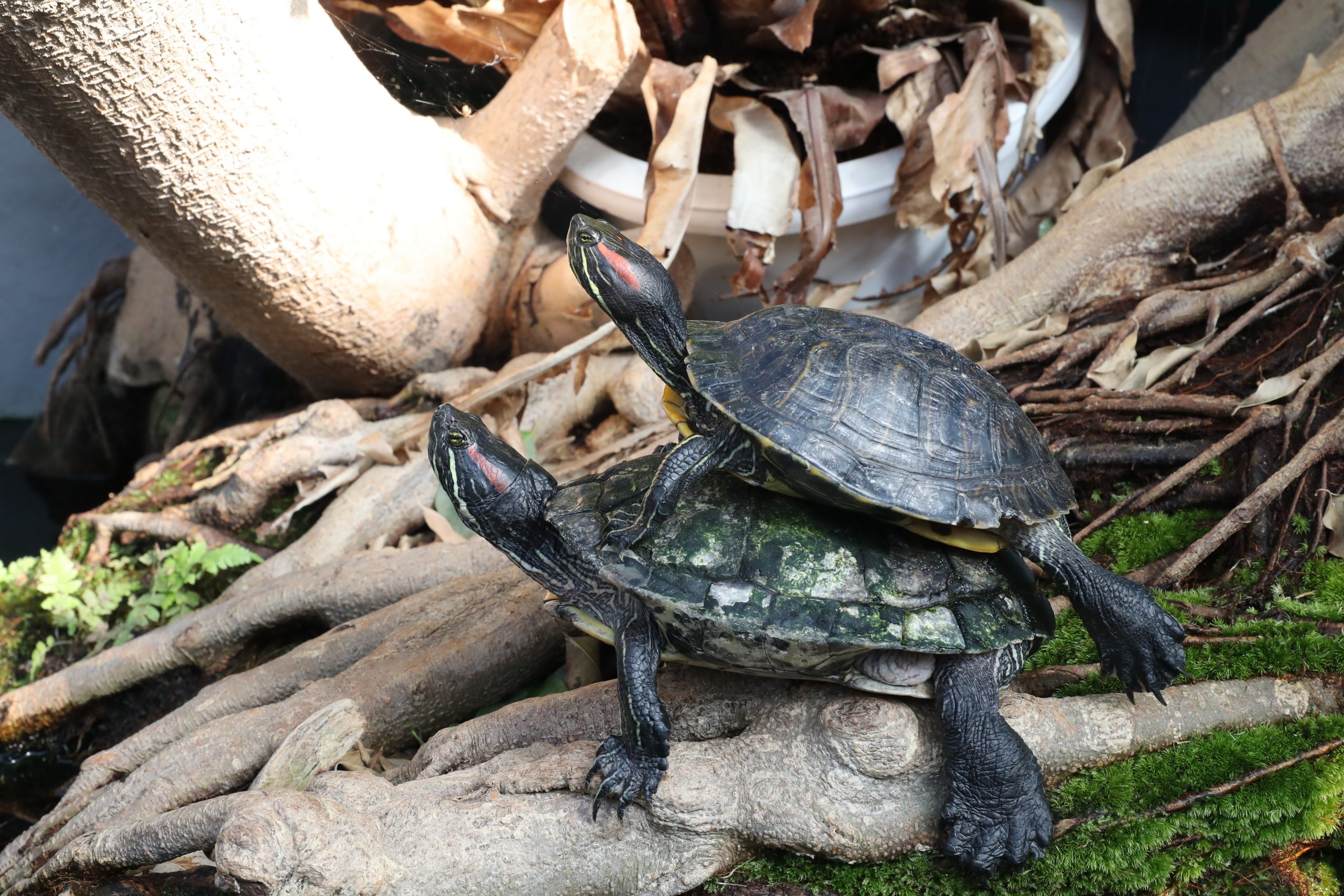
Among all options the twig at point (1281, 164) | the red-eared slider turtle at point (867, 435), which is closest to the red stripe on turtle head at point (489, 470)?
the red-eared slider turtle at point (867, 435)

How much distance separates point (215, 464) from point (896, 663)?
3223 mm

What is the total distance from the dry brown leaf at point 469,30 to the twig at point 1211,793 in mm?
3202

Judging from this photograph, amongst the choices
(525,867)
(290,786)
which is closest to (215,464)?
(290,786)

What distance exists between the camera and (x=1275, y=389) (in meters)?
2.36

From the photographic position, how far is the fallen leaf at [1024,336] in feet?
9.93

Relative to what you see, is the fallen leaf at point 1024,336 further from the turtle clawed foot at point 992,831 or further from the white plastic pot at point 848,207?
the turtle clawed foot at point 992,831

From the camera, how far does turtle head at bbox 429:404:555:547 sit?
6.53 feet

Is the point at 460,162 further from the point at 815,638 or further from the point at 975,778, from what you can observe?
the point at 975,778

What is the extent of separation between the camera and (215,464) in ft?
12.3

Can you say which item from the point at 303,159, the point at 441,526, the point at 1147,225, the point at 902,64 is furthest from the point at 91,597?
the point at 1147,225

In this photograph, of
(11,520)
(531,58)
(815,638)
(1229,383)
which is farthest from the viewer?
(11,520)

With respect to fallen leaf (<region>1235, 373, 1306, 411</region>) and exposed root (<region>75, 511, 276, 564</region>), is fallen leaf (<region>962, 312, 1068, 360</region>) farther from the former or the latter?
exposed root (<region>75, 511, 276, 564</region>)

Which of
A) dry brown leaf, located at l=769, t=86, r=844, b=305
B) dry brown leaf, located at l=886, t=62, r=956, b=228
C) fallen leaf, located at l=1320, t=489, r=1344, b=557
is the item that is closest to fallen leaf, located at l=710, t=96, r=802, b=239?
dry brown leaf, located at l=769, t=86, r=844, b=305

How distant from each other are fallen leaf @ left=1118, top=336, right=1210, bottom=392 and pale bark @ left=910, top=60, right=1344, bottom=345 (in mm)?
472
